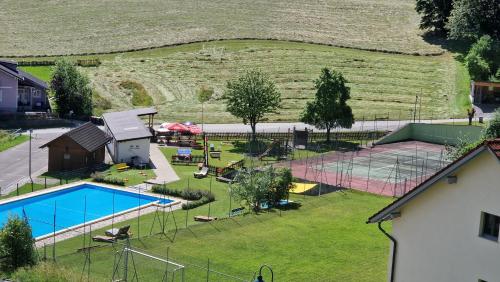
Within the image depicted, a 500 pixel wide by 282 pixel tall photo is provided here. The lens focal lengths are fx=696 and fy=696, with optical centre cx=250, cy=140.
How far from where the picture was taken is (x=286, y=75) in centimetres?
9950

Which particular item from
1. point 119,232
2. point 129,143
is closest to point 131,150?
point 129,143

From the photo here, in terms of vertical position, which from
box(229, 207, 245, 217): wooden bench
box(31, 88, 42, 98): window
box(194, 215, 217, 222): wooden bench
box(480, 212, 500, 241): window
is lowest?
box(194, 215, 217, 222): wooden bench

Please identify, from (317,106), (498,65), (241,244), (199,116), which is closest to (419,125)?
(317,106)

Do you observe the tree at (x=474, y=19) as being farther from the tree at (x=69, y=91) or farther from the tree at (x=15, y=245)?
the tree at (x=15, y=245)

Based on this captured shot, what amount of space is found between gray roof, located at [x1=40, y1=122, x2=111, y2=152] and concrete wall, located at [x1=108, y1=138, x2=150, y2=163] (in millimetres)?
1346

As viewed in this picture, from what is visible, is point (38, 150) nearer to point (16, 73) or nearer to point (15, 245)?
point (16, 73)

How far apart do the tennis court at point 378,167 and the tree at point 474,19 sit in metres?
43.3

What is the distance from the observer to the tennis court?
53066 mm

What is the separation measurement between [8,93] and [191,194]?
37.4 metres

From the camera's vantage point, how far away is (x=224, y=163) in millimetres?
60688

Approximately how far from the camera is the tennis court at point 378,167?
5307 cm

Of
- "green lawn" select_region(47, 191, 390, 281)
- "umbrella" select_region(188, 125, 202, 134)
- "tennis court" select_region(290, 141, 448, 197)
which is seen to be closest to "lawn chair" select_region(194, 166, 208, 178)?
"tennis court" select_region(290, 141, 448, 197)

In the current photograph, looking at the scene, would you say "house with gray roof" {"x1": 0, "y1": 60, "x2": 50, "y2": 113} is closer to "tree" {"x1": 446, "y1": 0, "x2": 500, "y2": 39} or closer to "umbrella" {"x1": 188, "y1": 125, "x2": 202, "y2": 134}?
"umbrella" {"x1": 188, "y1": 125, "x2": 202, "y2": 134}

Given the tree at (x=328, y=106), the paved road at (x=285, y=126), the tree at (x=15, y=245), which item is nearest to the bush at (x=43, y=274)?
the tree at (x=15, y=245)
